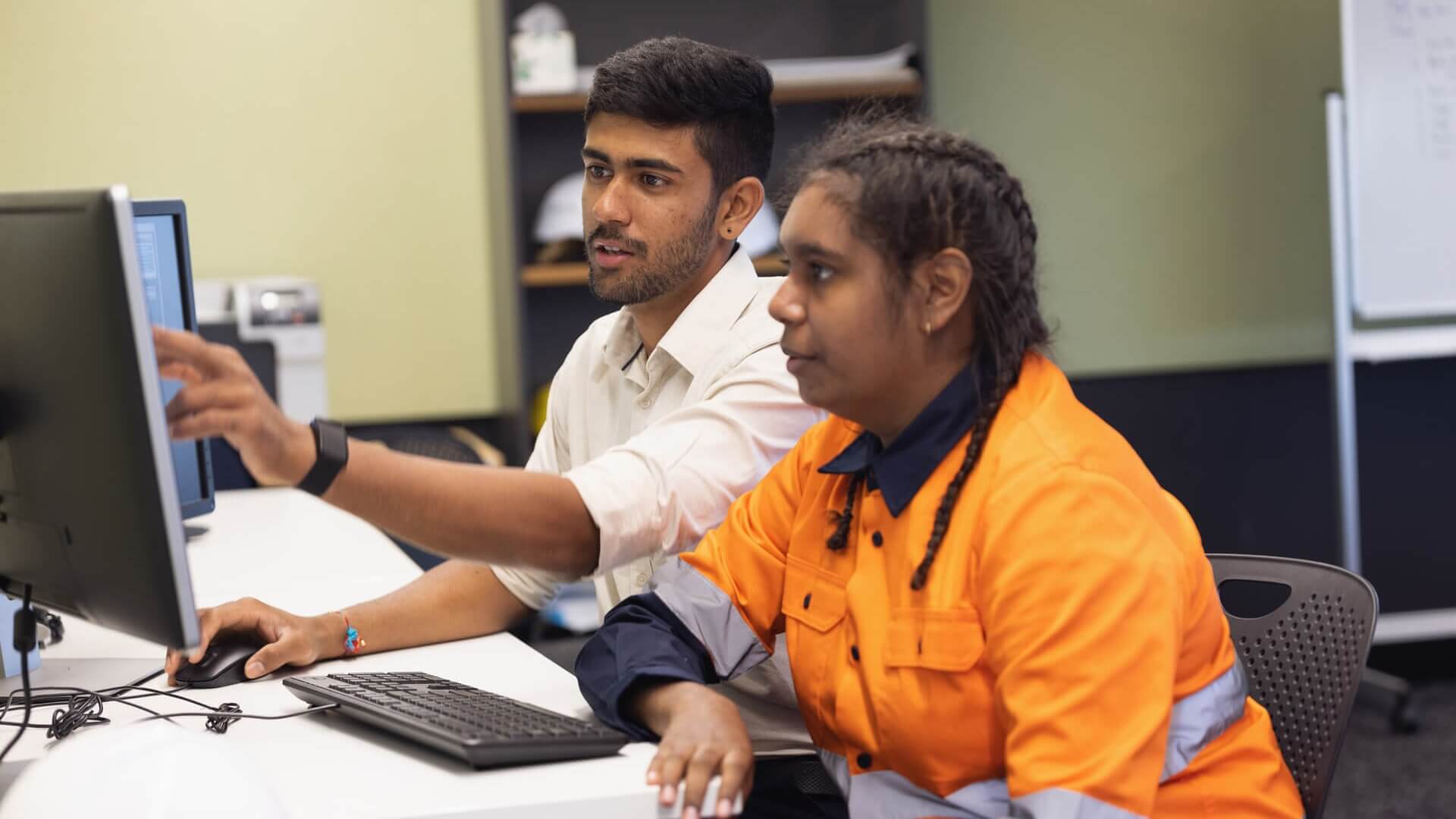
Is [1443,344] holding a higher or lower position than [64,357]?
lower

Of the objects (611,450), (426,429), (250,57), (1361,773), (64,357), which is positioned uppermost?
(250,57)

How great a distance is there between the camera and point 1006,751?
3.49 ft

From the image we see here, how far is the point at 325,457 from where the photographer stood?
3.71 ft

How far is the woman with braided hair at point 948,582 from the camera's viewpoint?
1.04 m

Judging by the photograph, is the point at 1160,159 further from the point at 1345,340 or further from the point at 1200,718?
the point at 1200,718

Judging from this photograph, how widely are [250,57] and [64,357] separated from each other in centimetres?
275

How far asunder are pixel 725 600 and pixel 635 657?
0.14 metres

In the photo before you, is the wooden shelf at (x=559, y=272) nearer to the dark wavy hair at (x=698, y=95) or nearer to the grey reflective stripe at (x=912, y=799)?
the dark wavy hair at (x=698, y=95)

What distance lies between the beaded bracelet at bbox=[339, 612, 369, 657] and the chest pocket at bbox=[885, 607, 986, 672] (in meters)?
0.64

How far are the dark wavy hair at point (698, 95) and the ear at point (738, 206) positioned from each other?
12mm

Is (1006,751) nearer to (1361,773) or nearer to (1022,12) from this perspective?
(1361,773)

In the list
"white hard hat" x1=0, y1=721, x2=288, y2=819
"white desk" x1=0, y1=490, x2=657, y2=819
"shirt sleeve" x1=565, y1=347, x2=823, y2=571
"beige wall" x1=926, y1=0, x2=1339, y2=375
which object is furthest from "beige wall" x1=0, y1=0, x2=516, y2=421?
"white hard hat" x1=0, y1=721, x2=288, y2=819

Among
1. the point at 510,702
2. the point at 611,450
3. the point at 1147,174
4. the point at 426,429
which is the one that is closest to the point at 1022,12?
the point at 1147,174

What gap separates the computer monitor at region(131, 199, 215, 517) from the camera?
159 cm
